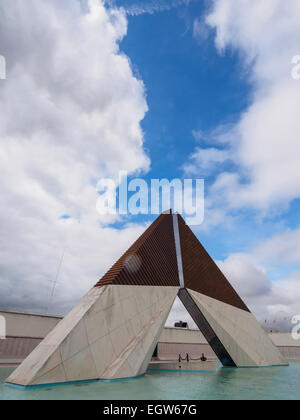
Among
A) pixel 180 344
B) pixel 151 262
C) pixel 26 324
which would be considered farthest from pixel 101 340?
pixel 180 344

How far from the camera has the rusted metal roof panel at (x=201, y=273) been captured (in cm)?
1973

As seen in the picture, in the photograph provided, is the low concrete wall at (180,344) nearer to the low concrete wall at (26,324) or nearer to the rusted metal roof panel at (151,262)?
the low concrete wall at (26,324)

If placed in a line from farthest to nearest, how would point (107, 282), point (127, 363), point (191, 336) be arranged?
point (191, 336)
point (107, 282)
point (127, 363)

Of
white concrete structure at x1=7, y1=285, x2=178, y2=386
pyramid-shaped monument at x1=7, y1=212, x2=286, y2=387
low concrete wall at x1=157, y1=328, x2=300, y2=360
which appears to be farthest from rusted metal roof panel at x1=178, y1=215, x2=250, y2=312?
low concrete wall at x1=157, y1=328, x2=300, y2=360

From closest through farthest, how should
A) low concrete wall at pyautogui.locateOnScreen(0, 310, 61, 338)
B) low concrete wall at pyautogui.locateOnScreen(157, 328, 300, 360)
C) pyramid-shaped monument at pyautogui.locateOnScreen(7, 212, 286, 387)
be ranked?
pyramid-shaped monument at pyautogui.locateOnScreen(7, 212, 286, 387) → low concrete wall at pyautogui.locateOnScreen(0, 310, 61, 338) → low concrete wall at pyautogui.locateOnScreen(157, 328, 300, 360)

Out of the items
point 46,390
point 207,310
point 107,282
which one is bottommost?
point 46,390

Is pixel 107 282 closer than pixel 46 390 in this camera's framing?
No

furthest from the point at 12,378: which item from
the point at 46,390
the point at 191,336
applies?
the point at 191,336

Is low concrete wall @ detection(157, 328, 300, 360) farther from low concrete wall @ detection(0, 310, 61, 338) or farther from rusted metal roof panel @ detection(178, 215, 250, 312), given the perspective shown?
rusted metal roof panel @ detection(178, 215, 250, 312)

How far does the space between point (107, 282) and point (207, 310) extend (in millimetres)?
7725

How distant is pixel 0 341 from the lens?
71.8 ft

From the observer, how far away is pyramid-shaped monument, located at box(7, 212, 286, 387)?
35.9ft
